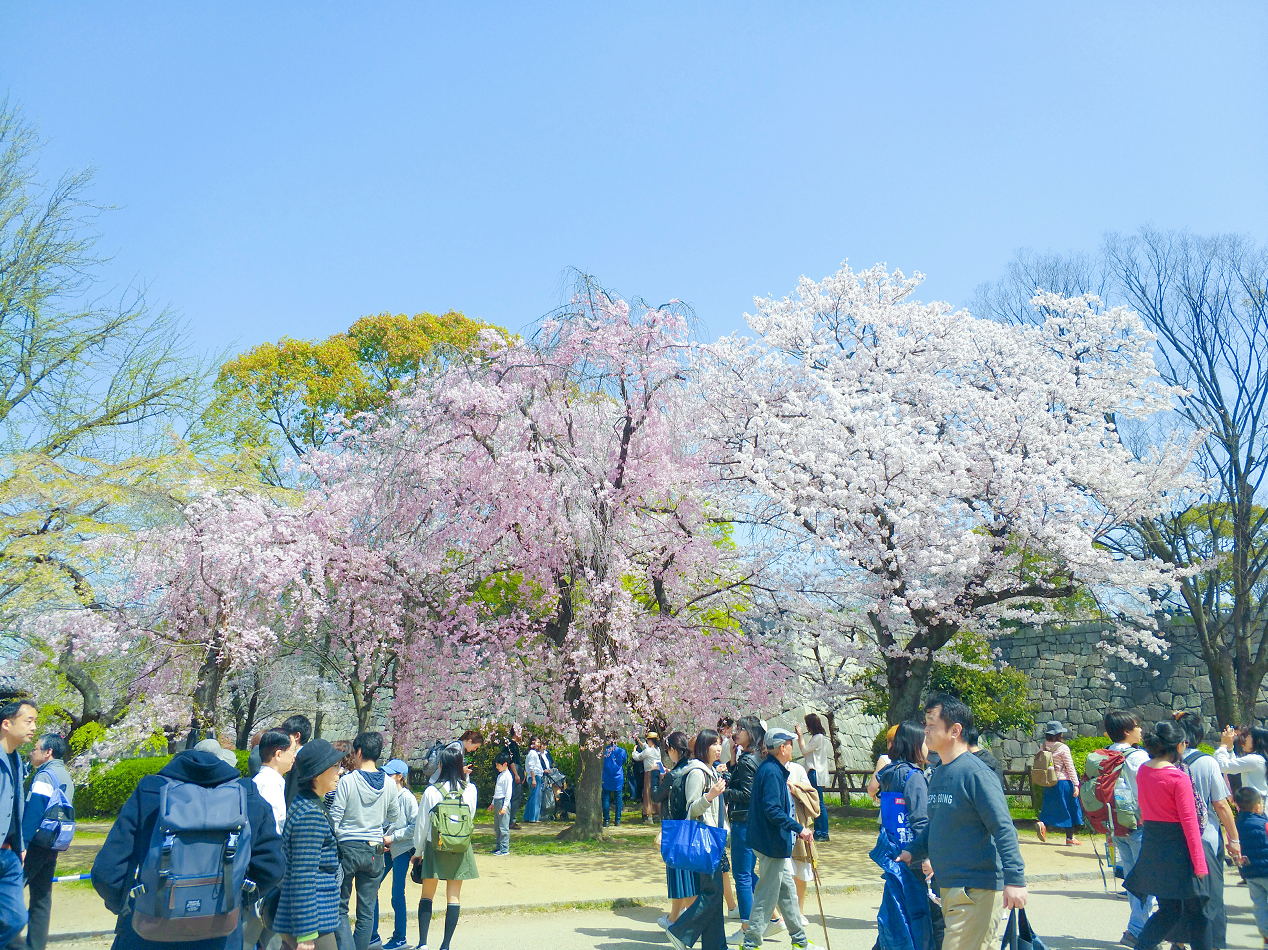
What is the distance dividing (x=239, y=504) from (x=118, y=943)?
1083 cm

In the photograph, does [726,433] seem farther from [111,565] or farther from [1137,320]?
[111,565]

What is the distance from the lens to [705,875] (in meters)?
5.67

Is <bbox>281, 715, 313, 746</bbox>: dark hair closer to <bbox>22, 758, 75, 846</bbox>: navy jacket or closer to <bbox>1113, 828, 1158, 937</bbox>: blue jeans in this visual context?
<bbox>22, 758, 75, 846</bbox>: navy jacket

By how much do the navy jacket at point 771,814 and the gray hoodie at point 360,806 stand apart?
8.37ft

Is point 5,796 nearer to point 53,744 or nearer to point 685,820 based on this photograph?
point 53,744

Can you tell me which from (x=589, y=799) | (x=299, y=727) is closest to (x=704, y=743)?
(x=299, y=727)

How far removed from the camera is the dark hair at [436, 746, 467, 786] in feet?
20.7

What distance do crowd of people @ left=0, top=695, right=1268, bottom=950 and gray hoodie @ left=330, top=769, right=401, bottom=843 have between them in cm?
1

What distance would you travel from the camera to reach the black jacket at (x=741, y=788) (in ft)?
21.8

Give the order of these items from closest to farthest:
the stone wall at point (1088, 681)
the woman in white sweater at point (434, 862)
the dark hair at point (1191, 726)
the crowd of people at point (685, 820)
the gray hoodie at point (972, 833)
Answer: the crowd of people at point (685, 820) < the gray hoodie at point (972, 833) < the woman in white sweater at point (434, 862) < the dark hair at point (1191, 726) < the stone wall at point (1088, 681)

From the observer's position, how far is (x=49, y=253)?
12891mm

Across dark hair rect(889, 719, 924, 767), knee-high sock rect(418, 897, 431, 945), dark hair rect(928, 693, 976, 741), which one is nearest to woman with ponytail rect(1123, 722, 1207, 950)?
dark hair rect(889, 719, 924, 767)

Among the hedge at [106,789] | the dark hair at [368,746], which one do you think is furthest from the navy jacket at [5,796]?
the hedge at [106,789]

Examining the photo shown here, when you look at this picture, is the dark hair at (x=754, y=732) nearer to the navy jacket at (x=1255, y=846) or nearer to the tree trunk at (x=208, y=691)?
the navy jacket at (x=1255, y=846)
